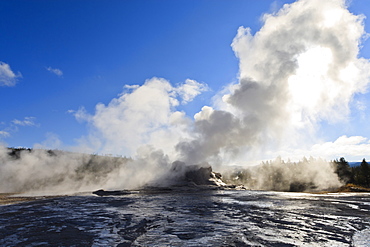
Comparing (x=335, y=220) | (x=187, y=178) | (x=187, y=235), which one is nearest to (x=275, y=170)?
(x=187, y=178)

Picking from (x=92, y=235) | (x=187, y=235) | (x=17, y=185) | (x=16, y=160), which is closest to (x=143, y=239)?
(x=187, y=235)

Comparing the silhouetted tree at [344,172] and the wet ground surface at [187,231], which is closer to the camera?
the wet ground surface at [187,231]

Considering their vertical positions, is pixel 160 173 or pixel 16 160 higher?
pixel 16 160

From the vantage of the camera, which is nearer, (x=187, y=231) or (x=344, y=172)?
(x=187, y=231)

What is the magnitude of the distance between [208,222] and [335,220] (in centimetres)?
727

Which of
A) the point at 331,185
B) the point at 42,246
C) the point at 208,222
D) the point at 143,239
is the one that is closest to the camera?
the point at 42,246

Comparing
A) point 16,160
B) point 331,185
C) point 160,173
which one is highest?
point 16,160

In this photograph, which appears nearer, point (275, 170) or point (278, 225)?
point (278, 225)

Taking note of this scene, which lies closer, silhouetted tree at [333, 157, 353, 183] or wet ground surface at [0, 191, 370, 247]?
wet ground surface at [0, 191, 370, 247]

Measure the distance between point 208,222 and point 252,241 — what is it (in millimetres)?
4196

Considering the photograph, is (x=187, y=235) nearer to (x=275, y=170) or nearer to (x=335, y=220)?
(x=335, y=220)

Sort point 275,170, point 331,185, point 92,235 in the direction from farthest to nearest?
point 275,170, point 331,185, point 92,235

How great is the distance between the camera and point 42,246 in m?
8.88

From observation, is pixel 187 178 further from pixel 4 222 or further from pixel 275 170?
pixel 275 170
